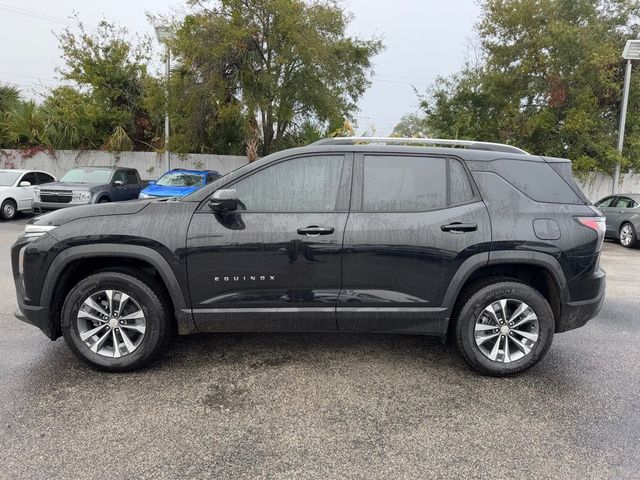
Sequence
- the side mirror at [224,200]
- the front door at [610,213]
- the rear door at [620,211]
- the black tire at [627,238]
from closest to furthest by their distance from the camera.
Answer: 1. the side mirror at [224,200]
2. the black tire at [627,238]
3. the rear door at [620,211]
4. the front door at [610,213]

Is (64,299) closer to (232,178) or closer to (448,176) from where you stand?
(232,178)

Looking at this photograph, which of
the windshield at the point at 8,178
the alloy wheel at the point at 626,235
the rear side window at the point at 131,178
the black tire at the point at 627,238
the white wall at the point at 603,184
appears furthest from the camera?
the white wall at the point at 603,184

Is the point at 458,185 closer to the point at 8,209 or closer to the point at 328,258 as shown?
the point at 328,258

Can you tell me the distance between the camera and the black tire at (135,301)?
3.68 m

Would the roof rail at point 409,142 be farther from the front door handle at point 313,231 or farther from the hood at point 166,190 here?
the hood at point 166,190

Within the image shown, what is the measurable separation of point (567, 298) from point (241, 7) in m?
14.9

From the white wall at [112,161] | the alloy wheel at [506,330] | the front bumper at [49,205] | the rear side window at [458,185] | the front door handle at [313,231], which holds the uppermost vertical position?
the white wall at [112,161]

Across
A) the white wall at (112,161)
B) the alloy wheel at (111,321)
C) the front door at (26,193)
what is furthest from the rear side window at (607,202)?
the front door at (26,193)

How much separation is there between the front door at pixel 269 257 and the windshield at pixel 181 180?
1040 cm

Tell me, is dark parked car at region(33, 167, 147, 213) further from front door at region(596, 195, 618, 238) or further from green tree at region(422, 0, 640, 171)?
front door at region(596, 195, 618, 238)

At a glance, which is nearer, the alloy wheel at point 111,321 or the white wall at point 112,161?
the alloy wheel at point 111,321

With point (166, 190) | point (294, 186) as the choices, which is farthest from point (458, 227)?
point (166, 190)

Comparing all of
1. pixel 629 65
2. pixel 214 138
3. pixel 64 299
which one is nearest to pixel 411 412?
pixel 64 299

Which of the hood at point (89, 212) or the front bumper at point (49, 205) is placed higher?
the hood at point (89, 212)
